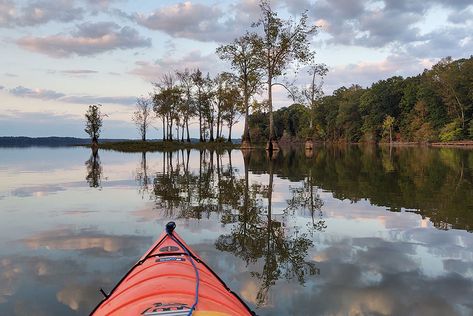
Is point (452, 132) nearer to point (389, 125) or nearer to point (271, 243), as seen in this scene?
point (389, 125)

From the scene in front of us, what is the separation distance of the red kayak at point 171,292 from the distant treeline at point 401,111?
4504 centimetres

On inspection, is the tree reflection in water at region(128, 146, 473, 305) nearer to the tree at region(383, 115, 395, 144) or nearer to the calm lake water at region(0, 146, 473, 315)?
the calm lake water at region(0, 146, 473, 315)

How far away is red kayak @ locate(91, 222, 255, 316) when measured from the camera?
2.95m

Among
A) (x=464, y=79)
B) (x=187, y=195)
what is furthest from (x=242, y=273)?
(x=464, y=79)

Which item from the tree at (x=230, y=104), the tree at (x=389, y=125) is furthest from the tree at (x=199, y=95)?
the tree at (x=389, y=125)

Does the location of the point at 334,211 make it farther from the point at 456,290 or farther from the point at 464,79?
the point at 464,79

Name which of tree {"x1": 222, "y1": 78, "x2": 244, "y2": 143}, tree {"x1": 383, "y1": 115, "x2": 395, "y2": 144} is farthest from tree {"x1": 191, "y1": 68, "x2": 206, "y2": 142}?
tree {"x1": 383, "y1": 115, "x2": 395, "y2": 144}

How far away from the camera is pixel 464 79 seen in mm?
74625

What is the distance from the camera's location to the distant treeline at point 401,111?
74750 mm

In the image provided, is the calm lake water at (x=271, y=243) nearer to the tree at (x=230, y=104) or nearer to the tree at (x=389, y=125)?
the tree at (x=230, y=104)

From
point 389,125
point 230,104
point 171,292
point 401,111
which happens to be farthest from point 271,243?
point 401,111

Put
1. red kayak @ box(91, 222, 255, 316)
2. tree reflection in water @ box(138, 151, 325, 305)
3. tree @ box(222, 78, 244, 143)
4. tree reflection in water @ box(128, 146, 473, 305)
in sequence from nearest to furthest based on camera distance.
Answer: red kayak @ box(91, 222, 255, 316)
tree reflection in water @ box(138, 151, 325, 305)
tree reflection in water @ box(128, 146, 473, 305)
tree @ box(222, 78, 244, 143)

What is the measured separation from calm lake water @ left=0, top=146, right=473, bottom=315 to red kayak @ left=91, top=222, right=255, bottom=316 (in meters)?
1.03

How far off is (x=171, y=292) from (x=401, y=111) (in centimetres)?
10152
